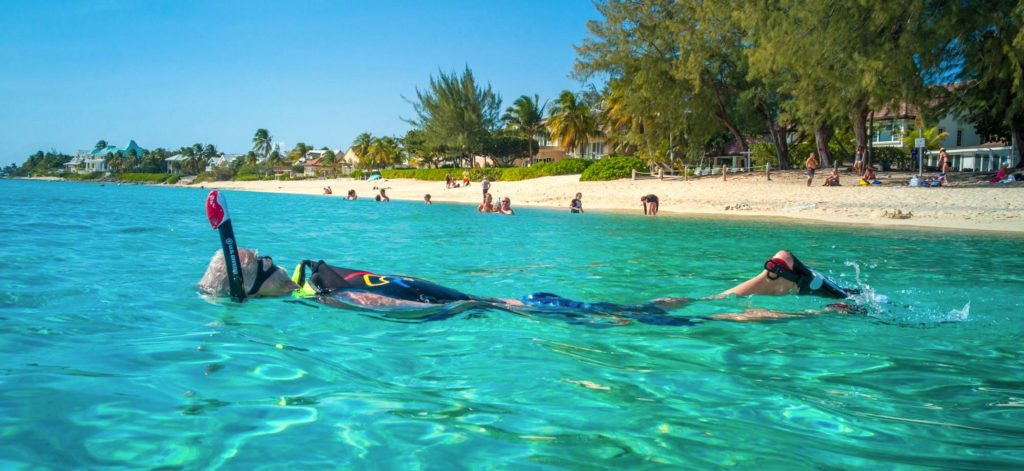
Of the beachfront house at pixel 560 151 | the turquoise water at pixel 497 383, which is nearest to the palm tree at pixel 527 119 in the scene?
the beachfront house at pixel 560 151

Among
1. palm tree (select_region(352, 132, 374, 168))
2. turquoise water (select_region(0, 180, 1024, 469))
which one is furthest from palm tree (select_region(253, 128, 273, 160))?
turquoise water (select_region(0, 180, 1024, 469))

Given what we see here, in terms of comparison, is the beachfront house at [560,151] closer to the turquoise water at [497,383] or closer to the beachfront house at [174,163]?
the turquoise water at [497,383]

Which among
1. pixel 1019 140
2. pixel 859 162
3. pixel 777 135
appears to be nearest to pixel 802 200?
pixel 859 162

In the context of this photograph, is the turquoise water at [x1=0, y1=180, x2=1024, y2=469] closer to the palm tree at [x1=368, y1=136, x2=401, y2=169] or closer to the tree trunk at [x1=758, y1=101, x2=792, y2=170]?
the tree trunk at [x1=758, y1=101, x2=792, y2=170]

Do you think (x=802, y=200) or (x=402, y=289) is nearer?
(x=402, y=289)

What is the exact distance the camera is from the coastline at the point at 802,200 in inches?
790

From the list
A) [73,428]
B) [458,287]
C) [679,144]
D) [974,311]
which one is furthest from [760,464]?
[679,144]

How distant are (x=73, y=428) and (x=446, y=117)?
214 feet

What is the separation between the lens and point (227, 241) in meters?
5.06

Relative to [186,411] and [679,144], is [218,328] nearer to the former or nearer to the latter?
[186,411]

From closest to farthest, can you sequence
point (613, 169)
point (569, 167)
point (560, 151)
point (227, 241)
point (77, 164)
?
point (227, 241) → point (613, 169) → point (569, 167) → point (560, 151) → point (77, 164)

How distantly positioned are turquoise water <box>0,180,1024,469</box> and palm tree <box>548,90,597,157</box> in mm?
53192

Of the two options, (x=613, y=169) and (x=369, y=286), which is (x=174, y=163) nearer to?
(x=613, y=169)

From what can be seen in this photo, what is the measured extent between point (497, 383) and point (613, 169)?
38872 mm
